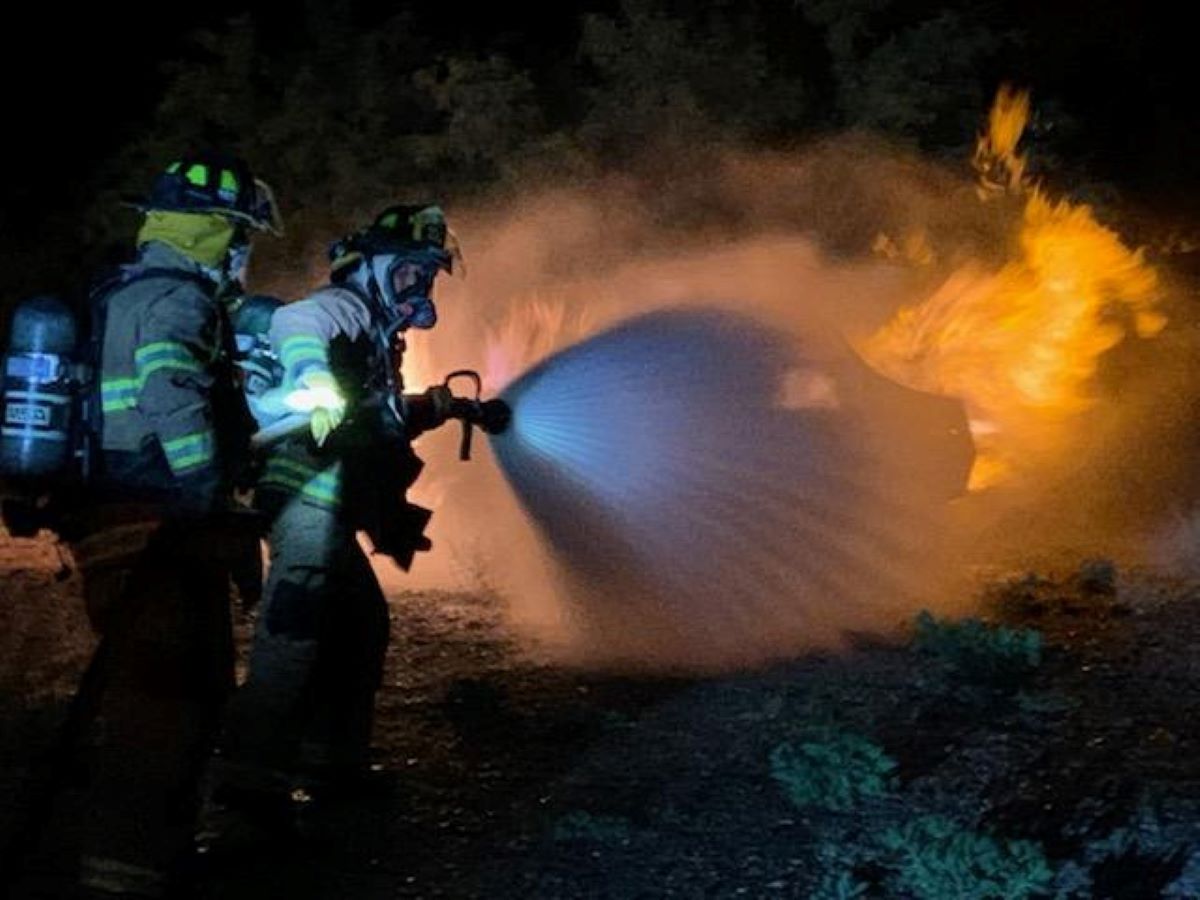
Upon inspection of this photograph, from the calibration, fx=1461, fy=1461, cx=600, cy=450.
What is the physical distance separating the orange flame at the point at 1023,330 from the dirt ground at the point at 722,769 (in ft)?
7.74

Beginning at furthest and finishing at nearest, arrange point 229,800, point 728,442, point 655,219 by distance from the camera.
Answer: point 655,219 < point 728,442 < point 229,800

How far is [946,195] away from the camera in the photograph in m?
10.8

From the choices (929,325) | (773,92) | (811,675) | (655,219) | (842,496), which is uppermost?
(773,92)

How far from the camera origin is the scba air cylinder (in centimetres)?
404

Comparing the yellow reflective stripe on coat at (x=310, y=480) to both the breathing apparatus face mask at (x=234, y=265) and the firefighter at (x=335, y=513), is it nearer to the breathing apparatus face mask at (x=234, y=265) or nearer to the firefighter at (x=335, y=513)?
the firefighter at (x=335, y=513)

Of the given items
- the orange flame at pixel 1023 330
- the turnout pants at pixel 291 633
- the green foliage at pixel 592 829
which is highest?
the orange flame at pixel 1023 330

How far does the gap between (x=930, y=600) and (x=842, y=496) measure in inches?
38.9

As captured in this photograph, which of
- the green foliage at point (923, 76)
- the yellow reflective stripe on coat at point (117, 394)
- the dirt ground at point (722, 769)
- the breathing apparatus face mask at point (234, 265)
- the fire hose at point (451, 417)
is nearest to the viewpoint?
the yellow reflective stripe on coat at point (117, 394)

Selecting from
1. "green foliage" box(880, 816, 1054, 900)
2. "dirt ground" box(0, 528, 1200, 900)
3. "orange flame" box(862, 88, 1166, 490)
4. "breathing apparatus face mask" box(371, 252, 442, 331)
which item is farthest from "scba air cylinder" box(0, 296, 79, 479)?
"orange flame" box(862, 88, 1166, 490)

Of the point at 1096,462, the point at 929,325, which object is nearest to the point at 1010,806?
the point at 929,325

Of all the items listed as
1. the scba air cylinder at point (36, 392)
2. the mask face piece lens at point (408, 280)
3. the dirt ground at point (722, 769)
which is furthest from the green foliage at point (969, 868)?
the scba air cylinder at point (36, 392)

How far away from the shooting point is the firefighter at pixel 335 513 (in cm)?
455

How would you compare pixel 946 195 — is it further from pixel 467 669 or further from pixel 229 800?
pixel 229 800

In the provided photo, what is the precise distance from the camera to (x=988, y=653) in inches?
230
